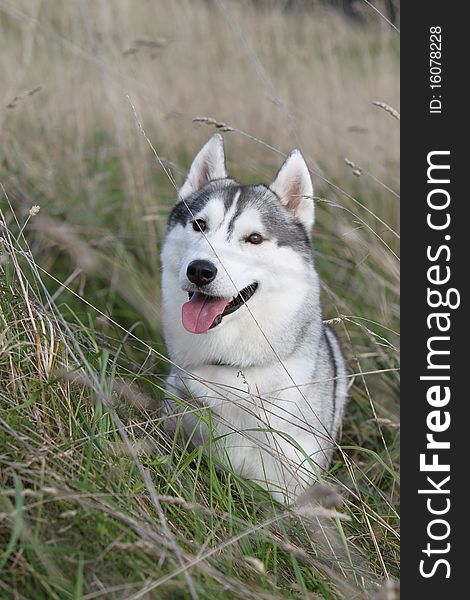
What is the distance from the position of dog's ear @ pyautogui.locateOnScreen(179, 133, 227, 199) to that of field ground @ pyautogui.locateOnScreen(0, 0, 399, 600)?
174 millimetres

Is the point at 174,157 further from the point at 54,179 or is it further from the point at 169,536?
the point at 169,536

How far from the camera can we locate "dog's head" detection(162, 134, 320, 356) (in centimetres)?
312

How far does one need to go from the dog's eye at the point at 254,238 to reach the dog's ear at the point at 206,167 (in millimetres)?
505

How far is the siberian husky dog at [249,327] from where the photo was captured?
3100 millimetres

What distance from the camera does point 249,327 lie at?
3268 mm

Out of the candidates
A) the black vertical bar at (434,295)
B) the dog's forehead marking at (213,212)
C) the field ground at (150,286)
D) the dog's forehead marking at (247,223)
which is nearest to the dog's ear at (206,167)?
the field ground at (150,286)

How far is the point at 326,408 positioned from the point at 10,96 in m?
3.46

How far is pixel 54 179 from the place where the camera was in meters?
5.42

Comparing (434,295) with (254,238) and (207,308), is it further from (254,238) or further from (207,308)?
(207,308)

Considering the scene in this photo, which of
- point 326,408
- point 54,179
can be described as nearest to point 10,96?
point 54,179

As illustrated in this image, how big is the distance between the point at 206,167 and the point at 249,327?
95 cm

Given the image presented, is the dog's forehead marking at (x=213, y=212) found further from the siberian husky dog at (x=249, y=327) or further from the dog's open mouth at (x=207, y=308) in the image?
the dog's open mouth at (x=207, y=308)

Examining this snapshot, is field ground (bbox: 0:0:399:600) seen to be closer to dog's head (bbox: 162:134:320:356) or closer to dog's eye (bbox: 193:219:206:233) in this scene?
dog's head (bbox: 162:134:320:356)

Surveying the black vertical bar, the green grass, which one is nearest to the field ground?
the green grass
